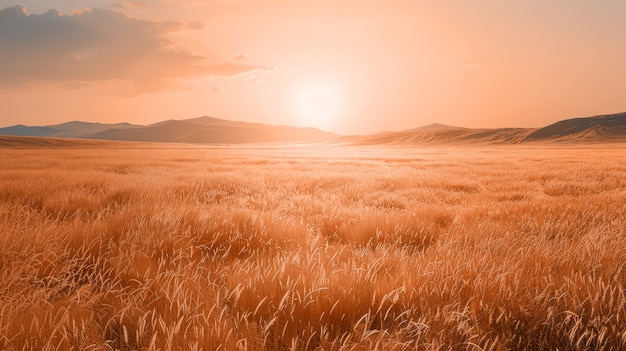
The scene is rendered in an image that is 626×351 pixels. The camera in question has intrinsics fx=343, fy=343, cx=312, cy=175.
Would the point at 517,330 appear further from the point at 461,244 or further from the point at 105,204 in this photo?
the point at 105,204

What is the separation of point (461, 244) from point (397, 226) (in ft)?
2.40

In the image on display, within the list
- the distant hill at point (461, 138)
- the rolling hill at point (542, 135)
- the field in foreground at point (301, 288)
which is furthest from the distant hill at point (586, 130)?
the field in foreground at point (301, 288)

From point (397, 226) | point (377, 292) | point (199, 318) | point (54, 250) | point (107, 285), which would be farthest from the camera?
point (397, 226)

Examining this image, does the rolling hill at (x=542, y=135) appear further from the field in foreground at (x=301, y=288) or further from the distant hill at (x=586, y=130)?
the field in foreground at (x=301, y=288)

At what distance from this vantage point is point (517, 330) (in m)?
1.74

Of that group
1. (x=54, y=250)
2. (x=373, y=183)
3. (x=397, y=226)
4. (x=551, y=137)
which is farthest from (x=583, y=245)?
(x=551, y=137)

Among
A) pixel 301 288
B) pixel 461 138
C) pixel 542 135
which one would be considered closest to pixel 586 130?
pixel 542 135

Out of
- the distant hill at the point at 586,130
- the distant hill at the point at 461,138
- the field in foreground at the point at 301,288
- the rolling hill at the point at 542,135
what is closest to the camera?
the field in foreground at the point at 301,288

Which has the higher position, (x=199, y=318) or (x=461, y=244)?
(x=199, y=318)

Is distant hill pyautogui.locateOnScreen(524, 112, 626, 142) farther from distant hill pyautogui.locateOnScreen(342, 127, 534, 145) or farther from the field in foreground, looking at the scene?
the field in foreground

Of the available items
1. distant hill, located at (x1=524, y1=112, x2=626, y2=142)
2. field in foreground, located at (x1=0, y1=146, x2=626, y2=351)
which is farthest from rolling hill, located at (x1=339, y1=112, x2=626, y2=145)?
field in foreground, located at (x1=0, y1=146, x2=626, y2=351)

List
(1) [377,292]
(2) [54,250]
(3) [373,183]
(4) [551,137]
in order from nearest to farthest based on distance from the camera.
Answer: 1. (1) [377,292]
2. (2) [54,250]
3. (3) [373,183]
4. (4) [551,137]

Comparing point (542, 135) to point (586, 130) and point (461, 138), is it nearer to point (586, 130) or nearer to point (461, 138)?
point (586, 130)

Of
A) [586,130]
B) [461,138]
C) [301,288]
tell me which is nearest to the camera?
[301,288]
